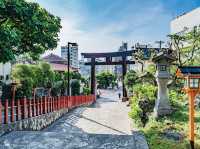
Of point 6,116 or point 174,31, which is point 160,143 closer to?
point 6,116

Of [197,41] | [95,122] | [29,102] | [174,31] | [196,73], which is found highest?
[174,31]

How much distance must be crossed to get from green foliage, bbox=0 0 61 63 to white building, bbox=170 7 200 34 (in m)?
19.1

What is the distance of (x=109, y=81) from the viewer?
95.6 metres

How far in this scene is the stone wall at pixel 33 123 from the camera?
48.0 feet

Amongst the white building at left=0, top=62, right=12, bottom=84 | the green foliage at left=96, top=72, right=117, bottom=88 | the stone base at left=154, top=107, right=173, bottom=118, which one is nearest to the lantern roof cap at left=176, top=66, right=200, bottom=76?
the stone base at left=154, top=107, right=173, bottom=118

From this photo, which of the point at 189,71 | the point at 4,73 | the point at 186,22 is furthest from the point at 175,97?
the point at 4,73

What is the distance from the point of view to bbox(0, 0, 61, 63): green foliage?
12.9 metres

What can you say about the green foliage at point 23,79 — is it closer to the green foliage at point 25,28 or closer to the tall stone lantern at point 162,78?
the green foliage at point 25,28

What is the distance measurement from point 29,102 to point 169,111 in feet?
23.4

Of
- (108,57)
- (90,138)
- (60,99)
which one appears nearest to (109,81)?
(108,57)

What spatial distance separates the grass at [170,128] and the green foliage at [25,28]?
229 inches

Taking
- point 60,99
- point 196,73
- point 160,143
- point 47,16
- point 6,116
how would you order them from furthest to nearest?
point 60,99
point 47,16
point 6,116
point 160,143
point 196,73

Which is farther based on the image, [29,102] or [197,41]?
[197,41]

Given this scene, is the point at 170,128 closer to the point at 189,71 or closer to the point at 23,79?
the point at 189,71
